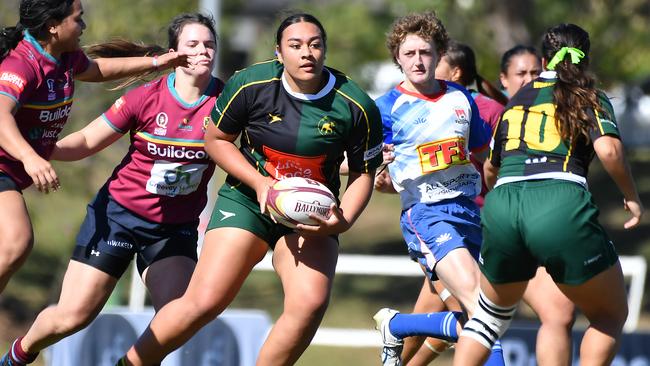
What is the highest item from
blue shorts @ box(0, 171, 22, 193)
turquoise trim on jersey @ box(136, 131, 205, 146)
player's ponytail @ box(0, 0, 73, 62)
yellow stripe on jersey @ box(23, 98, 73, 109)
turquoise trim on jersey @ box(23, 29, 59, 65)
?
player's ponytail @ box(0, 0, 73, 62)

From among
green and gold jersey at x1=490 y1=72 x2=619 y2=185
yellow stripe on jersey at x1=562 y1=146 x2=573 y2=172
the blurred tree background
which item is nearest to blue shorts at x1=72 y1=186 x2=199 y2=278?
green and gold jersey at x1=490 y1=72 x2=619 y2=185

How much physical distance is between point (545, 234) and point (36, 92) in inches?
106

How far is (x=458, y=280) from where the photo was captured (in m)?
5.60

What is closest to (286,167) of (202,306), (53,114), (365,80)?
(202,306)

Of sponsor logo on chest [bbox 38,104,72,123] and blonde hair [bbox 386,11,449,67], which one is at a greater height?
blonde hair [bbox 386,11,449,67]

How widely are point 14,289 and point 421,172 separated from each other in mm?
11370

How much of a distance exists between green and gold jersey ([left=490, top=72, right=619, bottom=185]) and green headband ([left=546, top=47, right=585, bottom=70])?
0.05 m

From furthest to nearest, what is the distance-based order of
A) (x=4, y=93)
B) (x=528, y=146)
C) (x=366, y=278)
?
(x=366, y=278), (x=4, y=93), (x=528, y=146)

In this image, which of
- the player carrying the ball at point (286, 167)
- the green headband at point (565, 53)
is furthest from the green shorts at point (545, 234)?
the player carrying the ball at point (286, 167)

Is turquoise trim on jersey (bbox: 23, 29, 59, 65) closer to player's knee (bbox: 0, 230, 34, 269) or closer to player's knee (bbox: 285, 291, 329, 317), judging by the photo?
player's knee (bbox: 0, 230, 34, 269)

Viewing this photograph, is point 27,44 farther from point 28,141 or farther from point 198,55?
point 198,55

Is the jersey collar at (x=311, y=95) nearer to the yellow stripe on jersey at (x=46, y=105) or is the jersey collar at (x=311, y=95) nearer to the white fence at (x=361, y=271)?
the yellow stripe on jersey at (x=46, y=105)

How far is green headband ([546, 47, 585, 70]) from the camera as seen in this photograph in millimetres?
5047

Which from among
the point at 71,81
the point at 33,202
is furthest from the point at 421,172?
the point at 33,202
